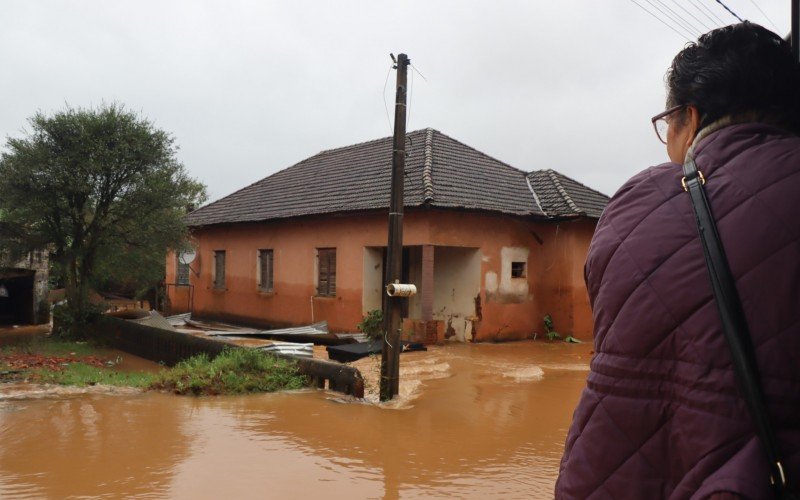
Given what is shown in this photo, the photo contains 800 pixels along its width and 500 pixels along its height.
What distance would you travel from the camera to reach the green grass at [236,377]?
8.15 m

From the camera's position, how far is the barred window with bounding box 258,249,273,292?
18688 mm

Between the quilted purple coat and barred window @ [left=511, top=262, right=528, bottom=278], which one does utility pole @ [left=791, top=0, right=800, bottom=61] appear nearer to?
the quilted purple coat

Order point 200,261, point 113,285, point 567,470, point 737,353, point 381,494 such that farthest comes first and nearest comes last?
point 113,285, point 200,261, point 381,494, point 567,470, point 737,353

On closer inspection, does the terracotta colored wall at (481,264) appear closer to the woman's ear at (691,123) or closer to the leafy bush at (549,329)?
the leafy bush at (549,329)

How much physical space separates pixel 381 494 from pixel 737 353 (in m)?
4.08

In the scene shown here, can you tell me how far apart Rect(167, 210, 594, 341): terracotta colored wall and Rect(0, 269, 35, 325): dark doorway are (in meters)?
11.7

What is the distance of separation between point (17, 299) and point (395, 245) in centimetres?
2239

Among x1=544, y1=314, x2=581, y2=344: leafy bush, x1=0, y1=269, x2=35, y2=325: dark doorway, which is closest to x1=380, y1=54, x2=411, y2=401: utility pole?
x1=544, y1=314, x2=581, y2=344: leafy bush

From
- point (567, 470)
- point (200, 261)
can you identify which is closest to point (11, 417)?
point (567, 470)

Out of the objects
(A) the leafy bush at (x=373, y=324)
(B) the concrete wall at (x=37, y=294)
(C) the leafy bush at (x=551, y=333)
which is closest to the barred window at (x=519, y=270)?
(C) the leafy bush at (x=551, y=333)

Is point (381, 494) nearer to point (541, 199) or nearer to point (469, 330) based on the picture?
point (469, 330)

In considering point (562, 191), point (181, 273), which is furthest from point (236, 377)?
point (181, 273)

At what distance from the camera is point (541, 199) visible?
645 inches

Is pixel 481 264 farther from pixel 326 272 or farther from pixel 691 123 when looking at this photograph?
pixel 691 123
